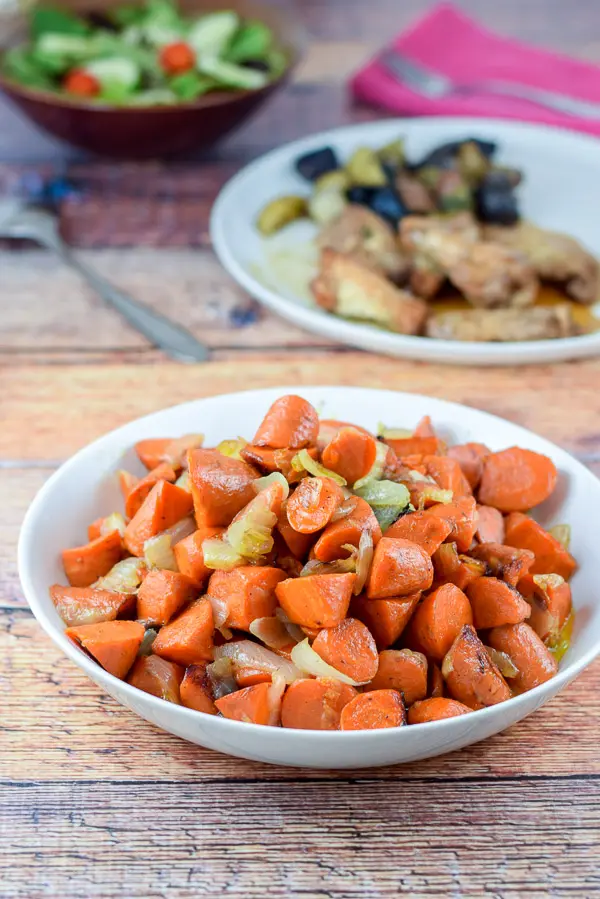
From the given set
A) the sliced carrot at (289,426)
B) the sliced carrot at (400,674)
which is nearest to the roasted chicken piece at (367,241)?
the sliced carrot at (289,426)

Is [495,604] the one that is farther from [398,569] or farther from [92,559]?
[92,559]

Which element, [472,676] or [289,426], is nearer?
[472,676]

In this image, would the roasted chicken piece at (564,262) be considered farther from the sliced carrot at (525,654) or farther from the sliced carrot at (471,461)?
the sliced carrot at (525,654)

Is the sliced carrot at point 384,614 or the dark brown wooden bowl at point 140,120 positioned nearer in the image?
the sliced carrot at point 384,614

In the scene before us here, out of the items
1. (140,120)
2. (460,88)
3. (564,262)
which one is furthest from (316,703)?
(460,88)

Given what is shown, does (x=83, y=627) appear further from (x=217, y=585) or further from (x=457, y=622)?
(x=457, y=622)
